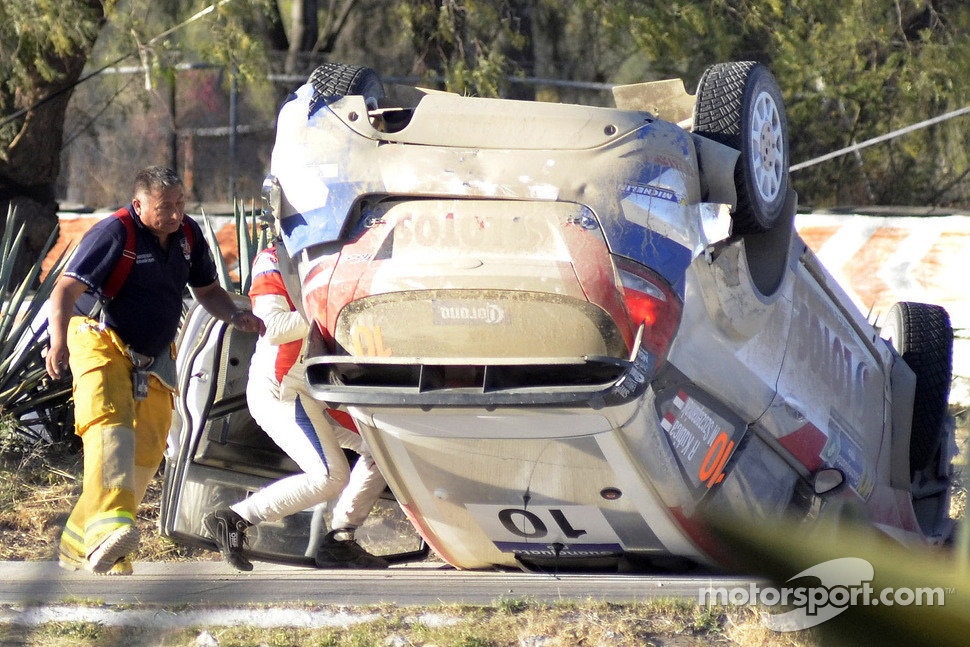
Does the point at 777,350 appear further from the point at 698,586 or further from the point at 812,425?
the point at 698,586

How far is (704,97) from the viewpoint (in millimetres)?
4277

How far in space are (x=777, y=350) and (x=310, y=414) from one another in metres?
1.80

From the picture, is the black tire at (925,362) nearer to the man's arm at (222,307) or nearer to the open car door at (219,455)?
the open car door at (219,455)

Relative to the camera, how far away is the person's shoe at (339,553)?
204 inches

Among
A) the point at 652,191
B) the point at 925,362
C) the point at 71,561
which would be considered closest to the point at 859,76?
the point at 925,362

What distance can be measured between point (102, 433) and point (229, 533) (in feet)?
2.10

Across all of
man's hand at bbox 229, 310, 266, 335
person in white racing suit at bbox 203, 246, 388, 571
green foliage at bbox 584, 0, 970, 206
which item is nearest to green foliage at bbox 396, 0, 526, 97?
green foliage at bbox 584, 0, 970, 206

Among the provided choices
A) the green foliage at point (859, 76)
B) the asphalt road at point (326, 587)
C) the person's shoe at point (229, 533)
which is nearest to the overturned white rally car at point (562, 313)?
the asphalt road at point (326, 587)

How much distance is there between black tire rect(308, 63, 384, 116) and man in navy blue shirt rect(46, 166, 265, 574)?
2.51 ft

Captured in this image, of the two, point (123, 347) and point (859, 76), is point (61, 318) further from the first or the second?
point (859, 76)

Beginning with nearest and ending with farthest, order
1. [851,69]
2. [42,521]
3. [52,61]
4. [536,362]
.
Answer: [536,362] < [42,521] < [52,61] < [851,69]

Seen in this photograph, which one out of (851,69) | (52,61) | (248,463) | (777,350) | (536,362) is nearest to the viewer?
(536,362)

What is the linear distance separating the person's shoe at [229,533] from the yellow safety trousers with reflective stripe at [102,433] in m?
0.32

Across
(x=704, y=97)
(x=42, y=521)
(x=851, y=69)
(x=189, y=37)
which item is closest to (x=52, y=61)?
(x=189, y=37)
